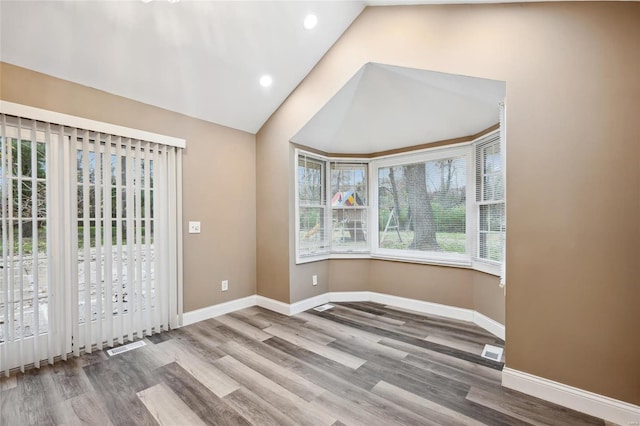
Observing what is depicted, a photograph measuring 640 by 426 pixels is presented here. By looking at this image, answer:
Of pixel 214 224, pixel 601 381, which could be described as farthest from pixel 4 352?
pixel 601 381

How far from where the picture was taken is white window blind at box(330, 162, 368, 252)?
165 inches

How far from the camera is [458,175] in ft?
11.3

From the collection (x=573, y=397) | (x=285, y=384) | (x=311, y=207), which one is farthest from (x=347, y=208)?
(x=573, y=397)

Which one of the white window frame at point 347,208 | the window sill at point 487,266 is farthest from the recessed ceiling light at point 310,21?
the window sill at point 487,266

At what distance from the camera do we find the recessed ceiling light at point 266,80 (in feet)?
10.3

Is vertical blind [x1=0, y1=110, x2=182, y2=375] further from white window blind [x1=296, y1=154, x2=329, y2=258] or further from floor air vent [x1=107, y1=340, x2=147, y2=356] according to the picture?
white window blind [x1=296, y1=154, x2=329, y2=258]

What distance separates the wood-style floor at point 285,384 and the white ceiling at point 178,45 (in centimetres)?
245

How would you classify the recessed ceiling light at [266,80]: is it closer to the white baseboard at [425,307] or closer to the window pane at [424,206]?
the window pane at [424,206]

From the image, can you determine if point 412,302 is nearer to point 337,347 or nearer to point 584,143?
point 337,347

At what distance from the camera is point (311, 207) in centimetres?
392

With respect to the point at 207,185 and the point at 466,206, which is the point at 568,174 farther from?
the point at 207,185

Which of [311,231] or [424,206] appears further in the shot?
[311,231]

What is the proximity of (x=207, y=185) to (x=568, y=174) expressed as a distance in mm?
3353

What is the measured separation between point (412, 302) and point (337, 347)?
147 cm
